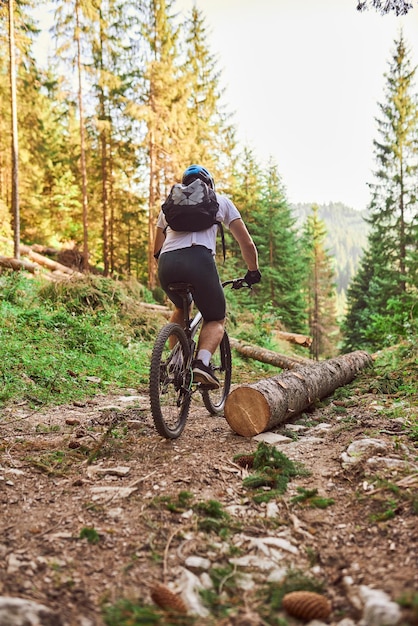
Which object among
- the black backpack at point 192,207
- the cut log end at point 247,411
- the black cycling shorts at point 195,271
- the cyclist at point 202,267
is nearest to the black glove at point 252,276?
the cyclist at point 202,267

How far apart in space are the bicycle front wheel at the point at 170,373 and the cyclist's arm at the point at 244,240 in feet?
3.39

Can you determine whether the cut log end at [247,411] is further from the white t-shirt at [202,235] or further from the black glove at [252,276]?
the white t-shirt at [202,235]

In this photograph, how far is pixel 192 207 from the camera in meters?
4.00

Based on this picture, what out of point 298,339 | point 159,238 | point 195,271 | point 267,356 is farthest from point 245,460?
point 298,339

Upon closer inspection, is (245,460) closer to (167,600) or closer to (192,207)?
(167,600)

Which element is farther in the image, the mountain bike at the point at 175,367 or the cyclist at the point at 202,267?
the cyclist at the point at 202,267

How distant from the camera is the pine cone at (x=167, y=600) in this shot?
1755 millimetres

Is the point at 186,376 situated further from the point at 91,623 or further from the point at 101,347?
the point at 101,347

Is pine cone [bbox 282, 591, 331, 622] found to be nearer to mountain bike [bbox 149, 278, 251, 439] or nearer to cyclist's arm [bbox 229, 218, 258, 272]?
mountain bike [bbox 149, 278, 251, 439]

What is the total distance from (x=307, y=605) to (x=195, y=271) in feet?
9.37

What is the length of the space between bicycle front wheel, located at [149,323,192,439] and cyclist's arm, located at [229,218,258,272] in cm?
103

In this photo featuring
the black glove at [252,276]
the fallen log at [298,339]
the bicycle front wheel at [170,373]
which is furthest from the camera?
the fallen log at [298,339]

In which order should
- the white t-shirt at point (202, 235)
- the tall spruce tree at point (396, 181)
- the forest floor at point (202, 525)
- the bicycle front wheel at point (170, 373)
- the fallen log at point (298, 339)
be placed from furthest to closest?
the tall spruce tree at point (396, 181)
the fallen log at point (298, 339)
the white t-shirt at point (202, 235)
the bicycle front wheel at point (170, 373)
the forest floor at point (202, 525)

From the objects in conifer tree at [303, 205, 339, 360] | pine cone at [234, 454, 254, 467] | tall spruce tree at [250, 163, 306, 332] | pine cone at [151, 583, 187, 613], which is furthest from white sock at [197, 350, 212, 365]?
conifer tree at [303, 205, 339, 360]
